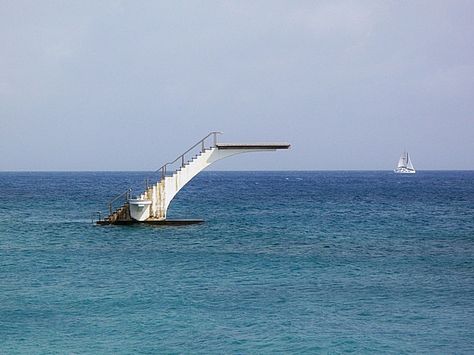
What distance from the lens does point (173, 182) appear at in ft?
140

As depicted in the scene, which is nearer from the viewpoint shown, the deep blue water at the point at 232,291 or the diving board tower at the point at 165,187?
the deep blue water at the point at 232,291

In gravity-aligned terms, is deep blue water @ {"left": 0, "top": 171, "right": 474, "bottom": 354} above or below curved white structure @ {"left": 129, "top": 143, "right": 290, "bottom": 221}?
below

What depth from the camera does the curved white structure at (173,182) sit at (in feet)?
137

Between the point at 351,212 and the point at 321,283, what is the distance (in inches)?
1523

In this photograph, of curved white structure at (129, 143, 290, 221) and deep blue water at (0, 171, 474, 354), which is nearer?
deep blue water at (0, 171, 474, 354)

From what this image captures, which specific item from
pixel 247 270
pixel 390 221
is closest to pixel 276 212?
pixel 390 221

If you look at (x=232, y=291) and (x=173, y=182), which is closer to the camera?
(x=232, y=291)

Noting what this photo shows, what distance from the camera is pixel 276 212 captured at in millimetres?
60969

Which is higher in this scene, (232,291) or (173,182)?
(173,182)

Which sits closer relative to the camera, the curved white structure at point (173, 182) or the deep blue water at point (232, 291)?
the deep blue water at point (232, 291)

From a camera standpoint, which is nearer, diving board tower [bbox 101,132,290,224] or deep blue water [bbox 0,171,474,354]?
deep blue water [bbox 0,171,474,354]

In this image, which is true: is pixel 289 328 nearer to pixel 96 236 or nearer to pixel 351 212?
pixel 96 236

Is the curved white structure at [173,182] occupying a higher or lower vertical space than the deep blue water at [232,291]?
higher

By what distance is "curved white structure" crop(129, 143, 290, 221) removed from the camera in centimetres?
4162
